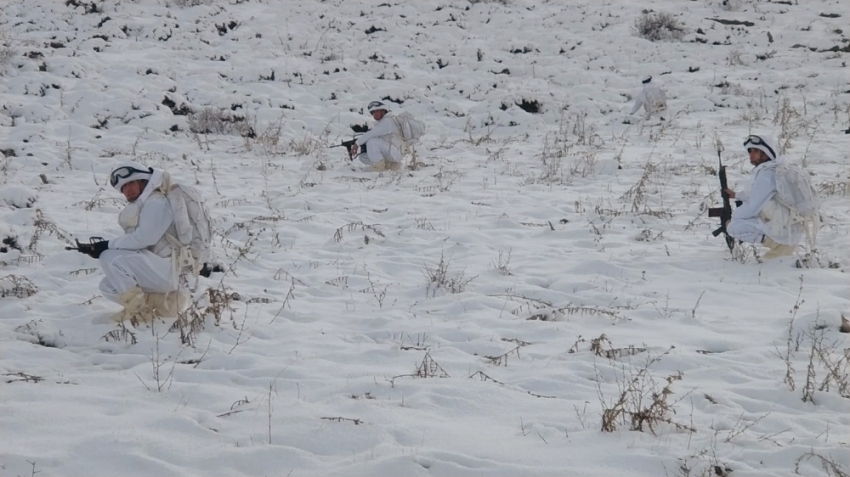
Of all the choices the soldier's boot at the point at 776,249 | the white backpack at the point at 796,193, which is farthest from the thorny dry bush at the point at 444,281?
the white backpack at the point at 796,193

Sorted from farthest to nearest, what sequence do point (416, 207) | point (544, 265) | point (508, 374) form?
point (416, 207), point (544, 265), point (508, 374)

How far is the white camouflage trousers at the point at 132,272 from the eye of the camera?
5324 millimetres

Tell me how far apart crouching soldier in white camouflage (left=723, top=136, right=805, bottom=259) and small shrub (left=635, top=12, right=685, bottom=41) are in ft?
50.7

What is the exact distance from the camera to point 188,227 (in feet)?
17.7

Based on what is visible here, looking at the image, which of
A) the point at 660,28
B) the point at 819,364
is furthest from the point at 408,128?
the point at 660,28

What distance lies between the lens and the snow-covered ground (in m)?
3.52

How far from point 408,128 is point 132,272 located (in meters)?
6.96

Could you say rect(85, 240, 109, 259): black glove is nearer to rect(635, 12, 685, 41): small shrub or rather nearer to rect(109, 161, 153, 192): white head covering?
rect(109, 161, 153, 192): white head covering

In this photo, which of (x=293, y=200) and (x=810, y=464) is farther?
(x=293, y=200)

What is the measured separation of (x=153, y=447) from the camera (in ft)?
10.8

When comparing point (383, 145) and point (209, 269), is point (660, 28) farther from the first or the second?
point (209, 269)

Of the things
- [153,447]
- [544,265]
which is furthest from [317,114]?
[153,447]

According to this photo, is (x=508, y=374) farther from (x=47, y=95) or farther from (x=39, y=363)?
(x=47, y=95)

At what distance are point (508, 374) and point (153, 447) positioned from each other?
2.06 m
